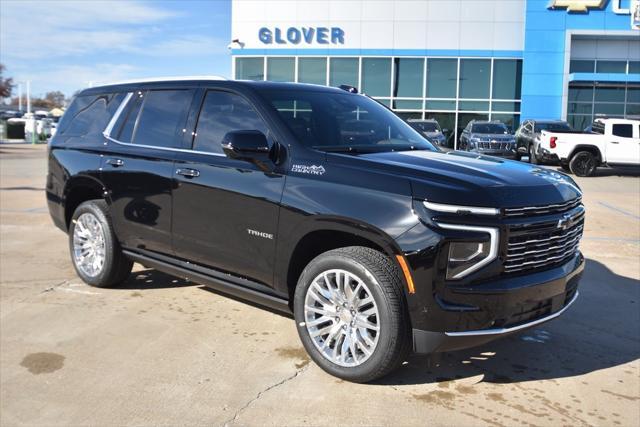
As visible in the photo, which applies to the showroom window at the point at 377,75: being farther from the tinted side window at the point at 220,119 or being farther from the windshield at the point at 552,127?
the tinted side window at the point at 220,119

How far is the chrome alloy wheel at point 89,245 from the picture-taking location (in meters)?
5.66

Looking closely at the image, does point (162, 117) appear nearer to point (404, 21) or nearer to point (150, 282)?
point (150, 282)

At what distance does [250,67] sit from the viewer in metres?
31.7

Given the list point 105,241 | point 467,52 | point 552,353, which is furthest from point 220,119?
point 467,52

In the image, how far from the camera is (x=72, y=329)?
4715mm

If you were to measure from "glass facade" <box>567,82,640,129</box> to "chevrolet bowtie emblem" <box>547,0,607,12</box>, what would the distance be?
3518mm

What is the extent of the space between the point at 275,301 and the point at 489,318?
1.49m

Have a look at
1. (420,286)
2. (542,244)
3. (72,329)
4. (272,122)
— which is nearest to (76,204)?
(72,329)

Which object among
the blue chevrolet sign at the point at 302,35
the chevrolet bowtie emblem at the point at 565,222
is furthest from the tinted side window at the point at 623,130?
the chevrolet bowtie emblem at the point at 565,222

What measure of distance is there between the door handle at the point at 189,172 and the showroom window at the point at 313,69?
26909mm

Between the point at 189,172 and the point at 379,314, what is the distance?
1.95m

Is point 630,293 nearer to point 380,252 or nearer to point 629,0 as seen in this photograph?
point 380,252

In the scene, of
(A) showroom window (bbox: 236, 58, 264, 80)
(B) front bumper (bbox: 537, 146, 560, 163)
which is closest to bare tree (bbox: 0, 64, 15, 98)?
(A) showroom window (bbox: 236, 58, 264, 80)

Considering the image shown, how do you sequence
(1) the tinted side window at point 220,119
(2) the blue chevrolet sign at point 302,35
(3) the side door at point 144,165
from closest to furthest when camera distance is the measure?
(1) the tinted side window at point 220,119 → (3) the side door at point 144,165 → (2) the blue chevrolet sign at point 302,35
